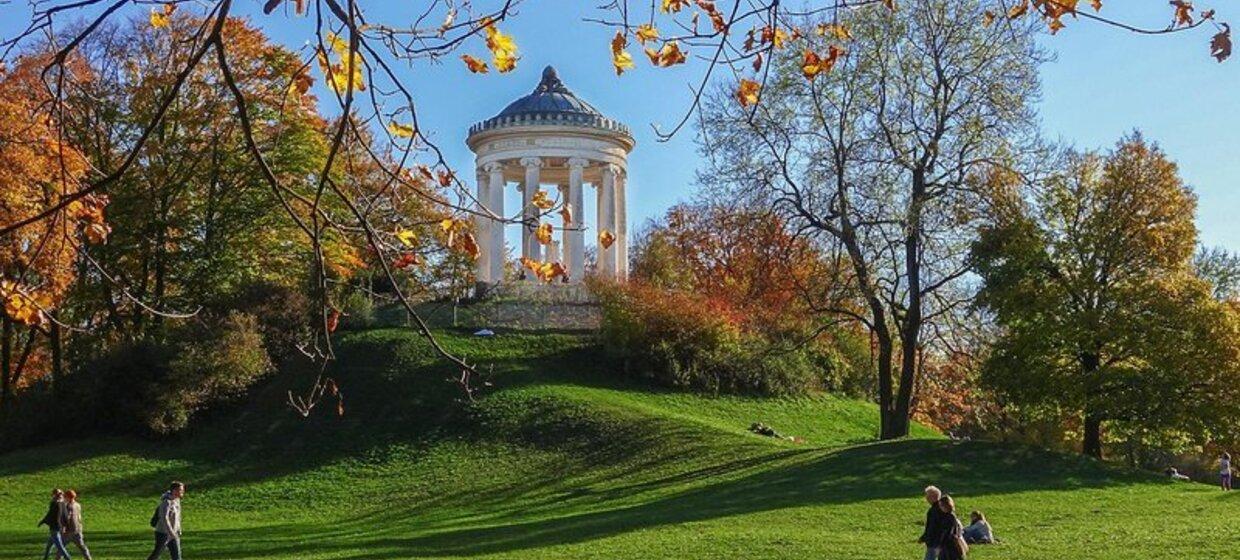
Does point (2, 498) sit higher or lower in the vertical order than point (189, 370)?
lower

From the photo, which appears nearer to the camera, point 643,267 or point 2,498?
point 2,498

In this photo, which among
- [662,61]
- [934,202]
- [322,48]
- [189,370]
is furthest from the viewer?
[189,370]

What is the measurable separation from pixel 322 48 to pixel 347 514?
2218 centimetres

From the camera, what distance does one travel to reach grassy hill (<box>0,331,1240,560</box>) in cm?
1717

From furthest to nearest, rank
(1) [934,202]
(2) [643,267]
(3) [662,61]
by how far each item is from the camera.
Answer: (2) [643,267]
(1) [934,202]
(3) [662,61]

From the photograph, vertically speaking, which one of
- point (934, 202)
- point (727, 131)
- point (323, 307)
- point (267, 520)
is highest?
point (727, 131)

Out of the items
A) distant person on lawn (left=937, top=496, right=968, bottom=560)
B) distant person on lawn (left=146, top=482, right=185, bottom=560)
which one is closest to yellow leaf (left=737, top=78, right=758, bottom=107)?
distant person on lawn (left=937, top=496, right=968, bottom=560)

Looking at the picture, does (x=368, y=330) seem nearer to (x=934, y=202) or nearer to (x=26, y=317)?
(x=934, y=202)

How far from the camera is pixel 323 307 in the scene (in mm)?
3924

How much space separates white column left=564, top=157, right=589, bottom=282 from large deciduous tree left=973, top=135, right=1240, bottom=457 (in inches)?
640

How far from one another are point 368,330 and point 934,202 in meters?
18.2

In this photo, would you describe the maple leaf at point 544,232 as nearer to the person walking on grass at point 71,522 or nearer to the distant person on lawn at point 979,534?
the distant person on lawn at point 979,534

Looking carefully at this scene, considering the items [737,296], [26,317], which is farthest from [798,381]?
[26,317]

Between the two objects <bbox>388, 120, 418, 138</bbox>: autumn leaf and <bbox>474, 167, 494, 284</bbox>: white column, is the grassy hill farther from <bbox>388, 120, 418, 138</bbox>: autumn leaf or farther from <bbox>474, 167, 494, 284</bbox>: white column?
<bbox>388, 120, 418, 138</bbox>: autumn leaf
